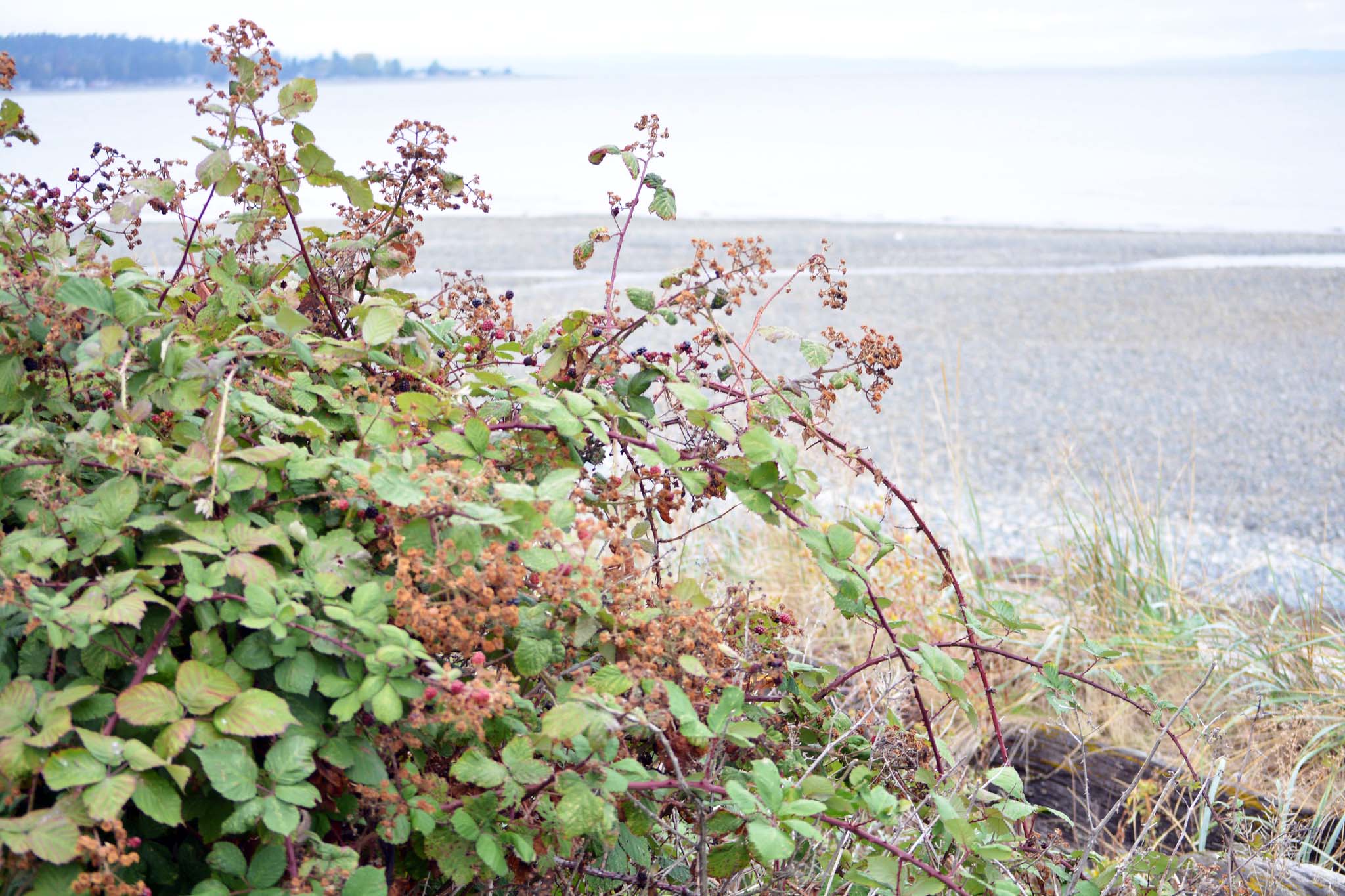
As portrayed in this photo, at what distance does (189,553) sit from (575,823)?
0.48 metres

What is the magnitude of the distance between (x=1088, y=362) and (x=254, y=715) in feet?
35.9

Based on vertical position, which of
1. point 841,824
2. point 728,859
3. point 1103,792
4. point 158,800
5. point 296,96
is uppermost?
point 296,96

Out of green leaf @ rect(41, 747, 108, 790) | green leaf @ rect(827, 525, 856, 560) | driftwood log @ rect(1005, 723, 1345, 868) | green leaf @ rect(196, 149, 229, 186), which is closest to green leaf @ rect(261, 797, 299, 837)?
green leaf @ rect(41, 747, 108, 790)

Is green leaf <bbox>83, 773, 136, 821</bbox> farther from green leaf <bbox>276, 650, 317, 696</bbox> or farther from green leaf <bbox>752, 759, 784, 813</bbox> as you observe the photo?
green leaf <bbox>752, 759, 784, 813</bbox>

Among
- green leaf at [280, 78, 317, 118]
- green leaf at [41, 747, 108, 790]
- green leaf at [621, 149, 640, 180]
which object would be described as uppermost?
green leaf at [280, 78, 317, 118]

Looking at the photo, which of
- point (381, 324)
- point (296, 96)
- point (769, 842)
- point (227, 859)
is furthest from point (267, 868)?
point (296, 96)

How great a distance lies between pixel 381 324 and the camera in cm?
124

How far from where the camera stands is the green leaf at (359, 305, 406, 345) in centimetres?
123

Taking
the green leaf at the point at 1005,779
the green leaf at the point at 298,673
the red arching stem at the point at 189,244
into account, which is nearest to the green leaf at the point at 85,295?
the red arching stem at the point at 189,244

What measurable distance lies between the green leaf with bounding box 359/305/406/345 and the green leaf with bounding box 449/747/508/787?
49 cm

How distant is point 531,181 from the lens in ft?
96.2

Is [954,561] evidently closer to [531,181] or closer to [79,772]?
[79,772]

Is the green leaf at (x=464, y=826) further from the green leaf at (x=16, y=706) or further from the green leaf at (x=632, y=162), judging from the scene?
the green leaf at (x=632, y=162)

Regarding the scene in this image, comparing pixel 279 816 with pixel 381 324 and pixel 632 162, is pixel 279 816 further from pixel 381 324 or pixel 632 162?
pixel 632 162
